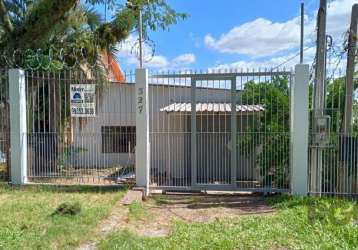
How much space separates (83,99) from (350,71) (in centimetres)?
596

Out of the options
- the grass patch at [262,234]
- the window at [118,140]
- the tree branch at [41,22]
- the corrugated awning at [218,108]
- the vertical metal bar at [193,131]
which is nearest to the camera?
the grass patch at [262,234]

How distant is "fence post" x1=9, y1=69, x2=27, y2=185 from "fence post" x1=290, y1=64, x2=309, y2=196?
6.20m

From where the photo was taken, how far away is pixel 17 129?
984 centimetres

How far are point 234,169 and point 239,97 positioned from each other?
1.65 m

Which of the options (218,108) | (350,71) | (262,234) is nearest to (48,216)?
(262,234)

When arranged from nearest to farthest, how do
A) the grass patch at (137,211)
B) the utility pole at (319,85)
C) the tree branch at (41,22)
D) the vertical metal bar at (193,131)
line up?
the grass patch at (137,211), the utility pole at (319,85), the vertical metal bar at (193,131), the tree branch at (41,22)

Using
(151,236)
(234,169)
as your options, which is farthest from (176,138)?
(151,236)

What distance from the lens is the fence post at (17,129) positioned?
9.82 meters

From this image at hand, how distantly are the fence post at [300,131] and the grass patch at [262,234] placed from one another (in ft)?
4.45

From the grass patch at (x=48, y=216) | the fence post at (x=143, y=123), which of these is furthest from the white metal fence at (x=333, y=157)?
the grass patch at (x=48, y=216)

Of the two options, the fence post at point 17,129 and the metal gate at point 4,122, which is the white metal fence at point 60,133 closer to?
the fence post at point 17,129

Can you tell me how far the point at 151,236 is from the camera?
6199mm

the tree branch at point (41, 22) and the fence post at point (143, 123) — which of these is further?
the tree branch at point (41, 22)

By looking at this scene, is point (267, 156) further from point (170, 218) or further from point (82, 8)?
point (82, 8)
